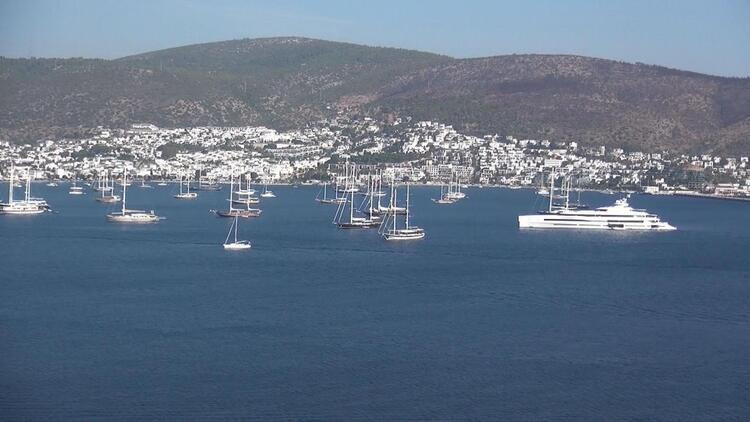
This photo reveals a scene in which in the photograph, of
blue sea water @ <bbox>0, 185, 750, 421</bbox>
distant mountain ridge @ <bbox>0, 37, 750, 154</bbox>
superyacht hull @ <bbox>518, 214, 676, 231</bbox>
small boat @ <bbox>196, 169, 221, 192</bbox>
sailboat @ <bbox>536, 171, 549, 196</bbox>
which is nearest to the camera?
blue sea water @ <bbox>0, 185, 750, 421</bbox>

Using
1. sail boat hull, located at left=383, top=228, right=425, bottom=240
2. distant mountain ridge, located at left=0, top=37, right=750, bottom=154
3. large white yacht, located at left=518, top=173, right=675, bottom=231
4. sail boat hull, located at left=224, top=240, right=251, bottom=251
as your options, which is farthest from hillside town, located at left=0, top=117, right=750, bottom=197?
sail boat hull, located at left=224, top=240, right=251, bottom=251

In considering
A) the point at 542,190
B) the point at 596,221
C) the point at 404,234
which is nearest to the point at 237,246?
the point at 404,234

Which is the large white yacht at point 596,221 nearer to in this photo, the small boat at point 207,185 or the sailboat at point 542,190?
the sailboat at point 542,190

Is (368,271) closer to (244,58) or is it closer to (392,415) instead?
(392,415)

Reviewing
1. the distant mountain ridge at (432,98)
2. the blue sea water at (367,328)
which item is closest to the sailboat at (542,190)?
the distant mountain ridge at (432,98)

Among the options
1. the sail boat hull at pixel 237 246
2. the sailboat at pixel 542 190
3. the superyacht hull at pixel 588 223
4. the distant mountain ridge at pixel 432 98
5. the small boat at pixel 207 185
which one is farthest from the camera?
the distant mountain ridge at pixel 432 98

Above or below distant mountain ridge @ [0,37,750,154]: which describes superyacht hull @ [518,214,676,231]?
below

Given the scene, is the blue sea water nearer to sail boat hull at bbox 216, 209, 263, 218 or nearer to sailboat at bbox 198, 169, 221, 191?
sail boat hull at bbox 216, 209, 263, 218
